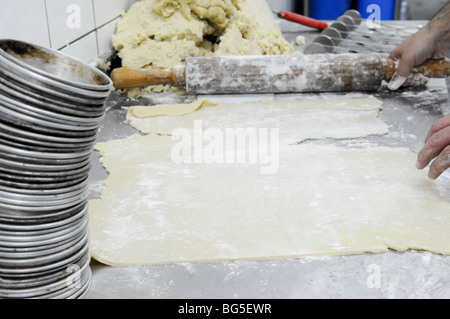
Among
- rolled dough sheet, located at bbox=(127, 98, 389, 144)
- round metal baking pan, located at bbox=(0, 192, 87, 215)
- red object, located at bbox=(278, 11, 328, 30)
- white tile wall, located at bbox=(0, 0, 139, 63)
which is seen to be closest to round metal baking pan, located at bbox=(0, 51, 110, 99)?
round metal baking pan, located at bbox=(0, 192, 87, 215)

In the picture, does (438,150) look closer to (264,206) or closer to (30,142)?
(264,206)

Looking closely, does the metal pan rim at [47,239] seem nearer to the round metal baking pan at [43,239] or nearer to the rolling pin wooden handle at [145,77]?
the round metal baking pan at [43,239]

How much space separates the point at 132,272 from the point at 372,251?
1.82 ft

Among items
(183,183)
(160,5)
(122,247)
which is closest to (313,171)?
(183,183)

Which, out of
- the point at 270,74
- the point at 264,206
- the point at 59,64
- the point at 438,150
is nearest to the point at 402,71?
the point at 270,74

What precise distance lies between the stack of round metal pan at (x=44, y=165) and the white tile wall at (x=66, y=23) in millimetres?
769

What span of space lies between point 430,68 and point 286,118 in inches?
30.4

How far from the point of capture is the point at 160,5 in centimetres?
247

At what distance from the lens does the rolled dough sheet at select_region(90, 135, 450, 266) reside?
1226 mm

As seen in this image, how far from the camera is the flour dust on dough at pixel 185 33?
2455 mm

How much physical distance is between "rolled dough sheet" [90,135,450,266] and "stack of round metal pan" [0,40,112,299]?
210mm

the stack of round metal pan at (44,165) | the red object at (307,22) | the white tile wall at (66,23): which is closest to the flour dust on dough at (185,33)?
the white tile wall at (66,23)

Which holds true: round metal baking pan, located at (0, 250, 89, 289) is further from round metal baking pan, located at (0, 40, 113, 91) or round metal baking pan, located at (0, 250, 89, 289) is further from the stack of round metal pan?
round metal baking pan, located at (0, 40, 113, 91)

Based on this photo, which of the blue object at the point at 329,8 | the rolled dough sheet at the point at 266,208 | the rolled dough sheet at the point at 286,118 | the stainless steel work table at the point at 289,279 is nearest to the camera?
the stainless steel work table at the point at 289,279
